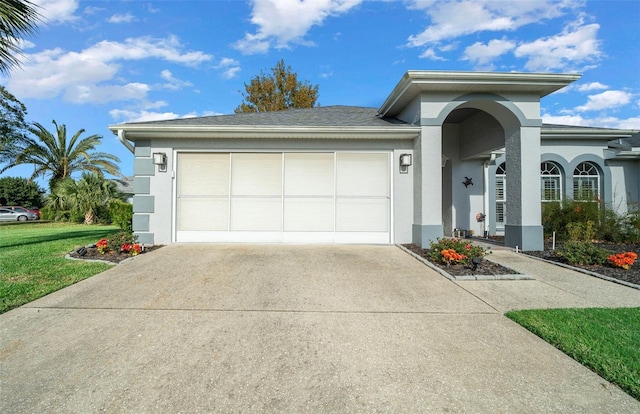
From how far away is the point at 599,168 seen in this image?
1149 cm

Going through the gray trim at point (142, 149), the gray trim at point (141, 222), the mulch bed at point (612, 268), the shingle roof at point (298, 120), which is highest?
the shingle roof at point (298, 120)

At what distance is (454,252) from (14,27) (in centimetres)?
966

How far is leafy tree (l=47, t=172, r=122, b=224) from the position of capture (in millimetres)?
19781

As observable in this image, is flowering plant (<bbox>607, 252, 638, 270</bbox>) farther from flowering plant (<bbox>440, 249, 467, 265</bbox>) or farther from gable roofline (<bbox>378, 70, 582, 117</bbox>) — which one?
gable roofline (<bbox>378, 70, 582, 117</bbox>)

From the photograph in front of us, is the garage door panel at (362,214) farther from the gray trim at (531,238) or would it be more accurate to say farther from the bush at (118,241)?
the bush at (118,241)

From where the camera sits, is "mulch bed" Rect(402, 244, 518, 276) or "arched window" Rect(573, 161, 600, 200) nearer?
"mulch bed" Rect(402, 244, 518, 276)

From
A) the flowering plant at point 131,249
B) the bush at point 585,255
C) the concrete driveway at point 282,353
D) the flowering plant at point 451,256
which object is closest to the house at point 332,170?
the flowering plant at point 131,249

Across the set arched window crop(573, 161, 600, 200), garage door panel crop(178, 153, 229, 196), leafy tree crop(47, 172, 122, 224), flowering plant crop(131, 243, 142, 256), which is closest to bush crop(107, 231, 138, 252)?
flowering plant crop(131, 243, 142, 256)

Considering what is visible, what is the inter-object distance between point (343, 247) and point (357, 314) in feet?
13.3

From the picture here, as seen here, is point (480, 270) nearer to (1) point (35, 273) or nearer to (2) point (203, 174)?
(2) point (203, 174)

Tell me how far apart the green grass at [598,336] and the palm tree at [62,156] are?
87.2ft

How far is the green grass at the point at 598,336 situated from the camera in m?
2.44

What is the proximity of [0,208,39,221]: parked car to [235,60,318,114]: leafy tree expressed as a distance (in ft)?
62.0

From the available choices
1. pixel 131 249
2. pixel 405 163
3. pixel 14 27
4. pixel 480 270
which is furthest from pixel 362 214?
pixel 14 27
